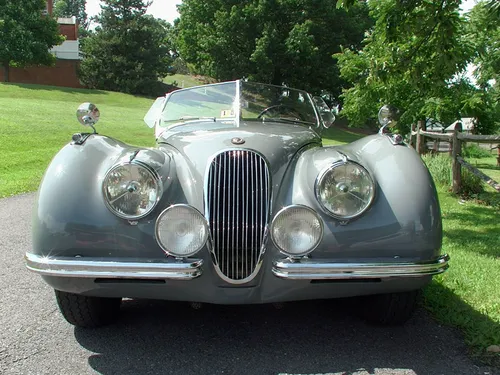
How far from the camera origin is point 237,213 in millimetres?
2760

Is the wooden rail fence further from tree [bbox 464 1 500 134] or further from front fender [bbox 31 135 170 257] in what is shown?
front fender [bbox 31 135 170 257]

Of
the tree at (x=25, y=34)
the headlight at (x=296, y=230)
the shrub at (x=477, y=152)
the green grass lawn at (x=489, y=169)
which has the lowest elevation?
the shrub at (x=477, y=152)

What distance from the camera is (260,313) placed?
339cm

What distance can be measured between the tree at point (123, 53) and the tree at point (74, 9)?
183 ft

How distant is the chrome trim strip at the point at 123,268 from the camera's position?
101 inches

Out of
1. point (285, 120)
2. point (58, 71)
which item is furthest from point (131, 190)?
point (58, 71)

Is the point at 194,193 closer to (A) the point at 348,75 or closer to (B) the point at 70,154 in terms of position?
(B) the point at 70,154

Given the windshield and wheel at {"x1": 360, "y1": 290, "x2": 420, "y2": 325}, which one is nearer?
wheel at {"x1": 360, "y1": 290, "x2": 420, "y2": 325}

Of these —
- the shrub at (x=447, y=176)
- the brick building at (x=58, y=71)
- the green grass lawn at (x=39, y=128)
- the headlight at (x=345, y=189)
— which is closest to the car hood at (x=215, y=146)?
A: the headlight at (x=345, y=189)

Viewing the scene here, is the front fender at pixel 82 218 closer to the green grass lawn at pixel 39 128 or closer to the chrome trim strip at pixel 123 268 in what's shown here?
the chrome trim strip at pixel 123 268

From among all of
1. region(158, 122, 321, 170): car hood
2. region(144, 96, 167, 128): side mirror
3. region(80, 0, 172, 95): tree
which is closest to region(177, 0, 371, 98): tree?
region(80, 0, 172, 95): tree

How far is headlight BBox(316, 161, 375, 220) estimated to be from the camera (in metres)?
2.79

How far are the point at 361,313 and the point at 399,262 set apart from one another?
2.53ft

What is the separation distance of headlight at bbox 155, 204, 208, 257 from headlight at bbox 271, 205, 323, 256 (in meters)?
0.40
